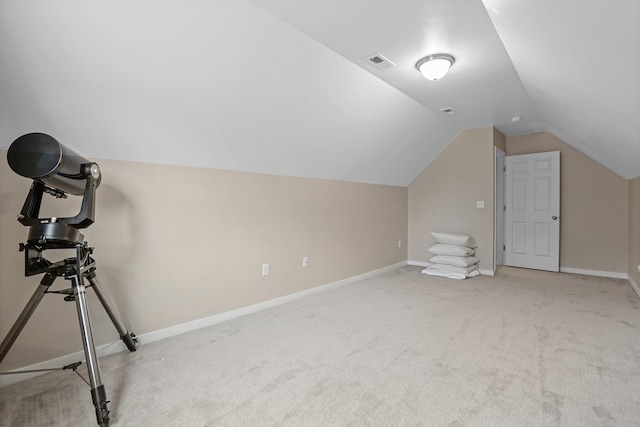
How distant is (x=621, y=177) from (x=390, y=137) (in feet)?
11.1

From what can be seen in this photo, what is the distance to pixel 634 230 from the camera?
3.80 m

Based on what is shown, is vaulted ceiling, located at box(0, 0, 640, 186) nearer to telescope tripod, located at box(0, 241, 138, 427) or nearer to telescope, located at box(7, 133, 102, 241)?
telescope, located at box(7, 133, 102, 241)

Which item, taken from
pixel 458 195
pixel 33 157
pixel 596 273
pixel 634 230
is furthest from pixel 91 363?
pixel 596 273

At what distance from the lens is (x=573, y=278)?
4270 millimetres

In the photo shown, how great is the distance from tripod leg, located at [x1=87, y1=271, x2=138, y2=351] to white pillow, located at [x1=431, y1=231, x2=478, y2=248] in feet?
13.8

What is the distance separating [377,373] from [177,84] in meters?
2.33

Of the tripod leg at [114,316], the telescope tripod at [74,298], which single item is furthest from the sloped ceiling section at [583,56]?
the tripod leg at [114,316]

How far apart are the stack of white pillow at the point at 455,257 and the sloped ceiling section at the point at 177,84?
248 centimetres

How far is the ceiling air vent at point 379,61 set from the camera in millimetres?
2482

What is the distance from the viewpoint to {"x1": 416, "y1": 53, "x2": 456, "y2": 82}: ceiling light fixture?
247 centimetres

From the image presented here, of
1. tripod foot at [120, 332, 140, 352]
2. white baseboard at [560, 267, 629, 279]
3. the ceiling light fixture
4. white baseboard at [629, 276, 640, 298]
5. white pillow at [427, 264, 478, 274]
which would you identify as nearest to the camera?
tripod foot at [120, 332, 140, 352]

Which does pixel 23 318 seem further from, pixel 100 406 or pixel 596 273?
pixel 596 273

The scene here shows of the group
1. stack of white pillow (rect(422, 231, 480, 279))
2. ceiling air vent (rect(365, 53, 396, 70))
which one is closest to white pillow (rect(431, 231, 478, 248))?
stack of white pillow (rect(422, 231, 480, 279))

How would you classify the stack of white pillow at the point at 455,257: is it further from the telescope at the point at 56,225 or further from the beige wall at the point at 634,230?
the telescope at the point at 56,225
